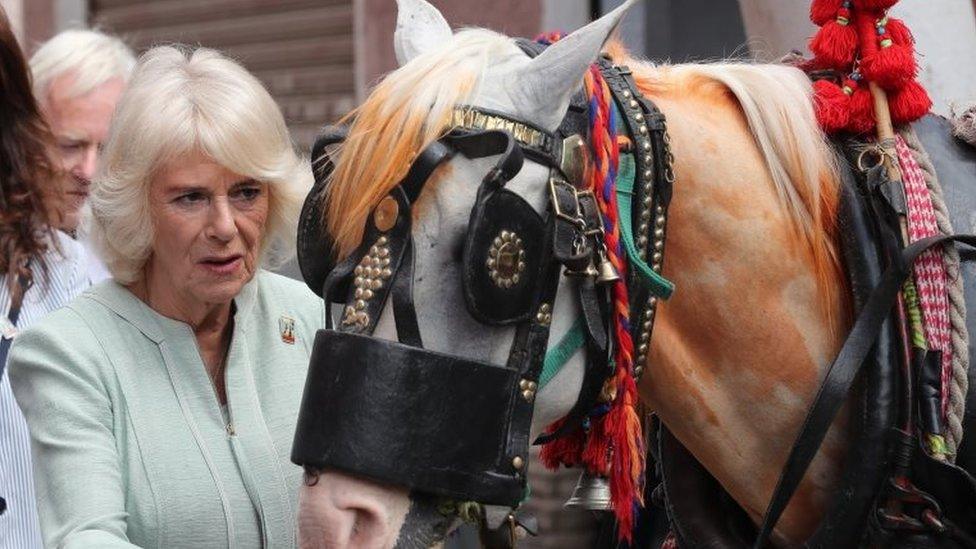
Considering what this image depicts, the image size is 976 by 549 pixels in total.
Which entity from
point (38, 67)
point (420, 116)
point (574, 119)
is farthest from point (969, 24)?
point (38, 67)

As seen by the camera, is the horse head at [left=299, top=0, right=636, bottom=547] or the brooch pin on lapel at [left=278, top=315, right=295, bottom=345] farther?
the brooch pin on lapel at [left=278, top=315, right=295, bottom=345]

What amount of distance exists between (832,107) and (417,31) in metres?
0.66

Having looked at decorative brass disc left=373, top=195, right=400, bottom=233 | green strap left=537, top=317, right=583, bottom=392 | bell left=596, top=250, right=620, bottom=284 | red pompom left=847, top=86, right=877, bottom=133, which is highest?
red pompom left=847, top=86, right=877, bottom=133

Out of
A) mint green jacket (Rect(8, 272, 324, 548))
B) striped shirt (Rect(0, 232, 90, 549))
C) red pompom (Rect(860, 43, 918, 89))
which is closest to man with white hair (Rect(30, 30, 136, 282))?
striped shirt (Rect(0, 232, 90, 549))

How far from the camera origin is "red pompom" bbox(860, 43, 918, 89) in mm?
2428

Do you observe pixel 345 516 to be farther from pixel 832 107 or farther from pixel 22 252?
pixel 22 252

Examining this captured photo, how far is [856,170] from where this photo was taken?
7.82ft

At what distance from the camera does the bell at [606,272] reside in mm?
2111

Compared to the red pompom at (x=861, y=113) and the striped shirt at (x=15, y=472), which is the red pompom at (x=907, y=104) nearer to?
the red pompom at (x=861, y=113)

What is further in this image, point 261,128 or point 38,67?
point 38,67

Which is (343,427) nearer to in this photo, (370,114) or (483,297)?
(483,297)

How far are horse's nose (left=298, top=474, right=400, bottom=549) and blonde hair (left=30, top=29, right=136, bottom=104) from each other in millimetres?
Result: 2484

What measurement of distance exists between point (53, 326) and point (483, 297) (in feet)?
2.68

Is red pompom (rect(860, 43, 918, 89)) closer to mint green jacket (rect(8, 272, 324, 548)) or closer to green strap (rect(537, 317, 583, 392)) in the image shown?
green strap (rect(537, 317, 583, 392))
